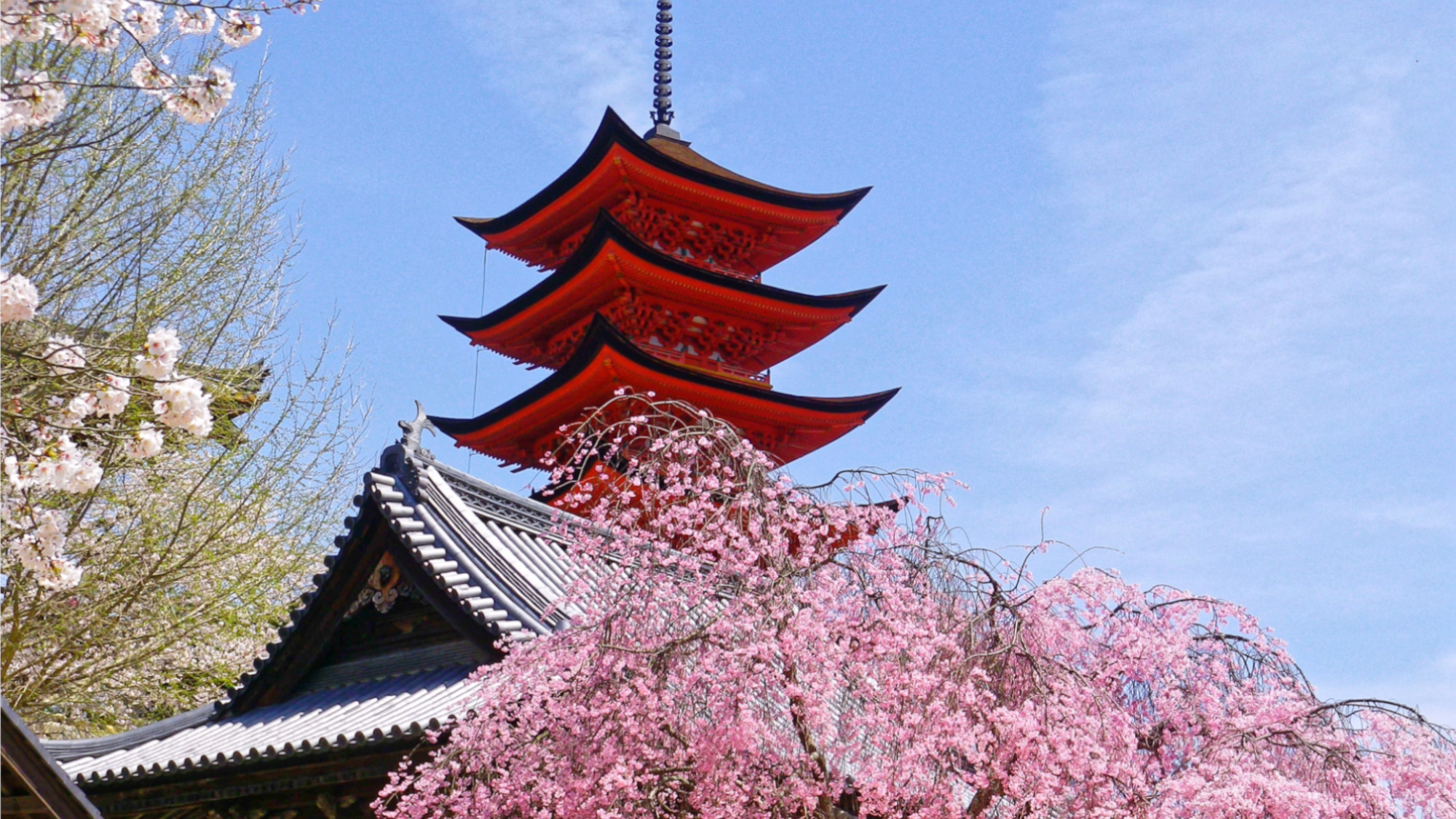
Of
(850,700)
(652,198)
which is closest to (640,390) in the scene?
(652,198)

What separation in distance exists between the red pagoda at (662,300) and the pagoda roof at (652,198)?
0.03 m

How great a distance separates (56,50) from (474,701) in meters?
9.07

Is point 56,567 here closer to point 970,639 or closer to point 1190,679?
point 970,639

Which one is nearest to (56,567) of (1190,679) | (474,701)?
(474,701)

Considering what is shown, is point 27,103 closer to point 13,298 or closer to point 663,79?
point 13,298

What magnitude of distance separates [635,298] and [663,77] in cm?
631

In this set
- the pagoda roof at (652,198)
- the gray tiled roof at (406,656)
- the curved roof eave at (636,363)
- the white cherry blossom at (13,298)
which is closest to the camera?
the white cherry blossom at (13,298)

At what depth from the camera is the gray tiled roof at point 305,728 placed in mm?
7660

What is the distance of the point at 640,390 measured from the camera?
20.1 meters

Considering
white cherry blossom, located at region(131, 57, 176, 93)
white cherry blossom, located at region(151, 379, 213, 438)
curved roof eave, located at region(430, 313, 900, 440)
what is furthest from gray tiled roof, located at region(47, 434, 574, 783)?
curved roof eave, located at region(430, 313, 900, 440)

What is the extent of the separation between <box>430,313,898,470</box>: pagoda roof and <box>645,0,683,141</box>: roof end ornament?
19.4 ft

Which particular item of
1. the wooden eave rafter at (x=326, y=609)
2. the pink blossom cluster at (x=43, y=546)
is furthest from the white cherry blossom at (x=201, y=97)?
the wooden eave rafter at (x=326, y=609)

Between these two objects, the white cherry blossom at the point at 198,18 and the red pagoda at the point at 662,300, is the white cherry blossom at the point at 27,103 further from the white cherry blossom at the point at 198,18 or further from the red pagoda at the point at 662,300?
the red pagoda at the point at 662,300

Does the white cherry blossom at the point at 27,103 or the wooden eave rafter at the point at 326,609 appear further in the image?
the wooden eave rafter at the point at 326,609
